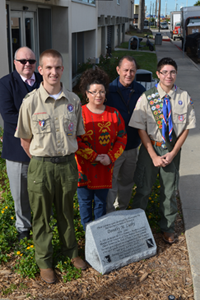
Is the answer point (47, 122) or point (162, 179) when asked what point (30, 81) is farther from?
point (162, 179)

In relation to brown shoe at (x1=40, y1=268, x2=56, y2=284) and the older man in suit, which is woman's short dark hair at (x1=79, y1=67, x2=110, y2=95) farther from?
brown shoe at (x1=40, y1=268, x2=56, y2=284)

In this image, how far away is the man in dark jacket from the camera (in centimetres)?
362

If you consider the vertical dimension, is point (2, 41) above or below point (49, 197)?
above

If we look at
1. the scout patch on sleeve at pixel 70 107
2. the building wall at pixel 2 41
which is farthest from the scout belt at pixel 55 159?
the building wall at pixel 2 41

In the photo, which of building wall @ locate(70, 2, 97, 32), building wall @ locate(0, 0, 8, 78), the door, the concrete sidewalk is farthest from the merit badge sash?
building wall @ locate(70, 2, 97, 32)

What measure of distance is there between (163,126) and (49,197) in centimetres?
137

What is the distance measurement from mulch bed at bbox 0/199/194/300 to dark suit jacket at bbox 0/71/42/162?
115 centimetres

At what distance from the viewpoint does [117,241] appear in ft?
11.1

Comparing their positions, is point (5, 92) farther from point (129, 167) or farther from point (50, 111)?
point (129, 167)

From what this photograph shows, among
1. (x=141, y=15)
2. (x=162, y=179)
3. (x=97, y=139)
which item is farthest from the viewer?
(x=141, y=15)

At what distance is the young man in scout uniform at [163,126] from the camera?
3.49m

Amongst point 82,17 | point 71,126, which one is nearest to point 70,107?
point 71,126

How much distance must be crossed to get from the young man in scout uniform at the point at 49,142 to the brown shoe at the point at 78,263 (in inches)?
11.2

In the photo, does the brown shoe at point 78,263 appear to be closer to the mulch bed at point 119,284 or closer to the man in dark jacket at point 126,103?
the mulch bed at point 119,284
